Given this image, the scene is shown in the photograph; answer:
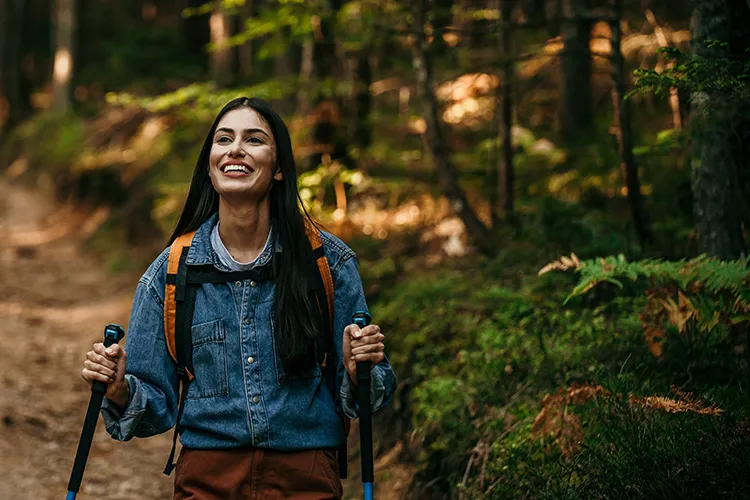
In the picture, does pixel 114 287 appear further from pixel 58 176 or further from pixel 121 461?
pixel 58 176

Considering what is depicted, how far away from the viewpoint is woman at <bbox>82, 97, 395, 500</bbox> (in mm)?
2996

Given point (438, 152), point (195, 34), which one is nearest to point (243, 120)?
point (438, 152)

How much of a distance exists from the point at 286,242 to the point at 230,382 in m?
0.59

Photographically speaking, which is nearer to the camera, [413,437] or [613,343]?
[613,343]

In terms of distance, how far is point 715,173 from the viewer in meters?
4.73

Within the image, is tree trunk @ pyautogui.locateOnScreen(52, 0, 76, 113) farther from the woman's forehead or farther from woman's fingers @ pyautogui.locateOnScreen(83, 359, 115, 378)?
woman's fingers @ pyautogui.locateOnScreen(83, 359, 115, 378)

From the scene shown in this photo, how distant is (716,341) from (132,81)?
23.5 m

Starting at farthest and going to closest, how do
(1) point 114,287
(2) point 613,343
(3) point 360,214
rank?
1. (1) point 114,287
2. (3) point 360,214
3. (2) point 613,343

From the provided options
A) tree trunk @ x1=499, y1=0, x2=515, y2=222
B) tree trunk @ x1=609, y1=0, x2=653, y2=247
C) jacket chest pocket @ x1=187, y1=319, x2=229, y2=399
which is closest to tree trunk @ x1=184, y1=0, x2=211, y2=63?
tree trunk @ x1=499, y1=0, x2=515, y2=222

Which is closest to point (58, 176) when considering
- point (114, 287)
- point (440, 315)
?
point (114, 287)

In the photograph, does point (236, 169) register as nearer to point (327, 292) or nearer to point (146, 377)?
point (327, 292)

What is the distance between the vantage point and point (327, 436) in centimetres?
312

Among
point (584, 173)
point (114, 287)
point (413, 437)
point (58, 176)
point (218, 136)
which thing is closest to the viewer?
point (218, 136)

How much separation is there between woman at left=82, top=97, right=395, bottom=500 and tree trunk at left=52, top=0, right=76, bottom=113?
23008 mm
